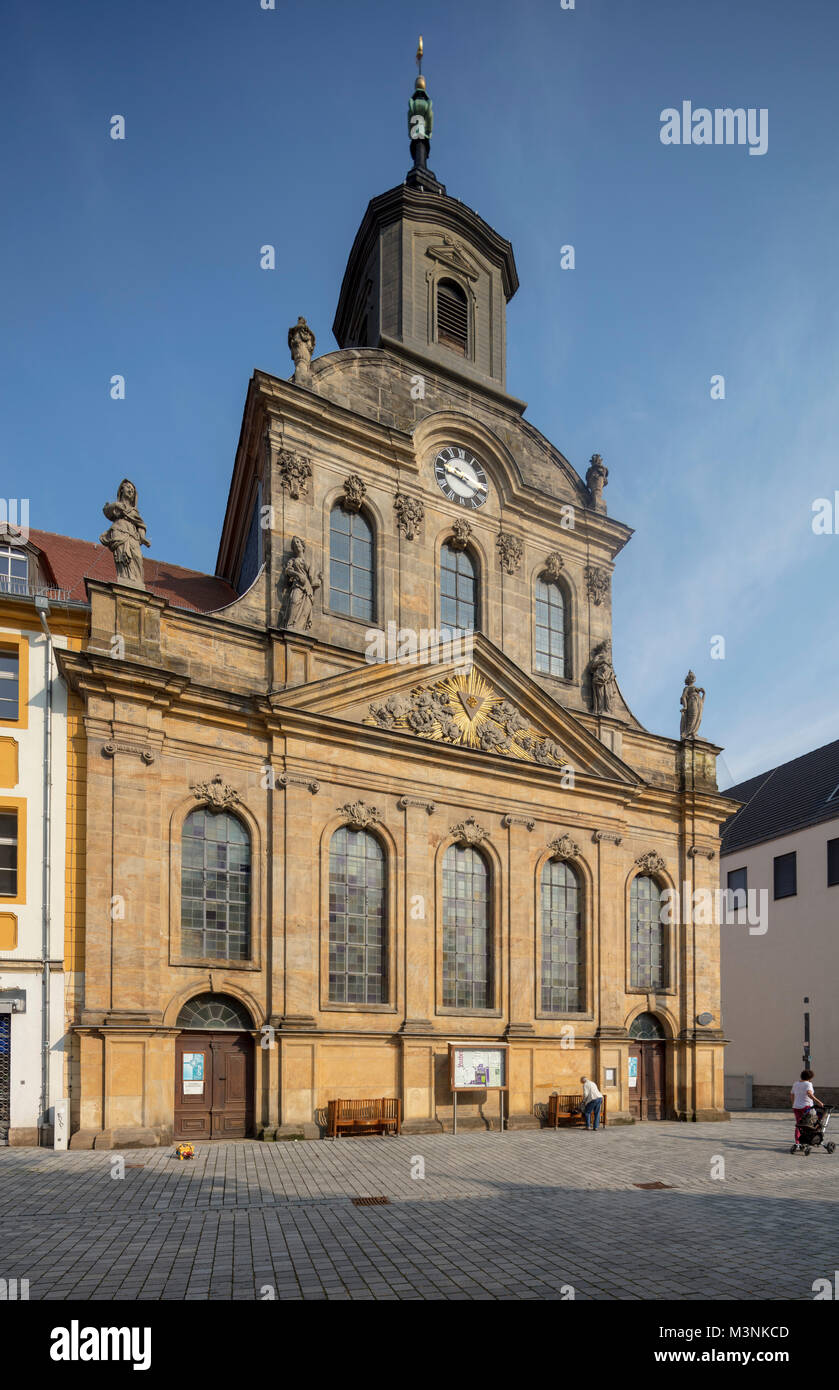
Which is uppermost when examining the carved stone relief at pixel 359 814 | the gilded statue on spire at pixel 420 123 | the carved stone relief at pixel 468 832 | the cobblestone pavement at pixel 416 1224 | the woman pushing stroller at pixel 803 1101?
the gilded statue on spire at pixel 420 123

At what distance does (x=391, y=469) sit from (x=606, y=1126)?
1766 cm

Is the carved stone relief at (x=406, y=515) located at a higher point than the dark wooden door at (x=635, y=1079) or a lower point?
higher

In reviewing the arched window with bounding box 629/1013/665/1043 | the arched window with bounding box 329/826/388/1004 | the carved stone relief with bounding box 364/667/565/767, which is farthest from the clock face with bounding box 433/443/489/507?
the arched window with bounding box 629/1013/665/1043

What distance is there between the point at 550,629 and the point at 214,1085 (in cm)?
1559

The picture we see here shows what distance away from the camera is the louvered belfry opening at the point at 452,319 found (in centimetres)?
3148

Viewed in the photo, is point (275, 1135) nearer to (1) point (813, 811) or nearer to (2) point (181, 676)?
(2) point (181, 676)

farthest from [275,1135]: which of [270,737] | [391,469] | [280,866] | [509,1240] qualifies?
[391,469]

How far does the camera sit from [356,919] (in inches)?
926

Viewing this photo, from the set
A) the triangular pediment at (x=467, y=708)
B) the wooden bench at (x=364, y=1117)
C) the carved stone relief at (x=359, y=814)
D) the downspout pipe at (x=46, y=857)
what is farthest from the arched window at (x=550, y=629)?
the downspout pipe at (x=46, y=857)

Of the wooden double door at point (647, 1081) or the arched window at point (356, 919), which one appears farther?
the wooden double door at point (647, 1081)

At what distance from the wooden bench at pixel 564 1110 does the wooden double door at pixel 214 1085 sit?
7.69 meters

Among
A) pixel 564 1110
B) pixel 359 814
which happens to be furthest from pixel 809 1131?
pixel 359 814

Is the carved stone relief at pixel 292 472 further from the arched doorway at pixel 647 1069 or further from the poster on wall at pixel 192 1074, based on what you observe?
the arched doorway at pixel 647 1069

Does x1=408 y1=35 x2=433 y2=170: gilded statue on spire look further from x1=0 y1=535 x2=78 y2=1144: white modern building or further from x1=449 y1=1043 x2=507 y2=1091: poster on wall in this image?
x1=449 y1=1043 x2=507 y2=1091: poster on wall
